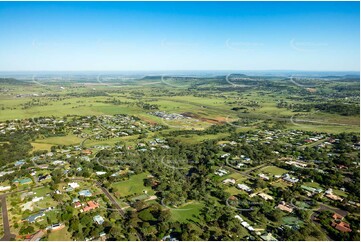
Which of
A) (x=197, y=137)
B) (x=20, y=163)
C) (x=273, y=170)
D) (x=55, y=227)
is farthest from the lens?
(x=197, y=137)

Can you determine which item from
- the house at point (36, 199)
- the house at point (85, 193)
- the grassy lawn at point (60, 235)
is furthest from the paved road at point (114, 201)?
the house at point (36, 199)

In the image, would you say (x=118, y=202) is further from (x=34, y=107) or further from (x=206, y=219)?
(x=34, y=107)

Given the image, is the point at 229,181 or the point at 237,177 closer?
the point at 229,181

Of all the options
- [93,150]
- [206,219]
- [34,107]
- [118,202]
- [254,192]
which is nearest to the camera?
[206,219]

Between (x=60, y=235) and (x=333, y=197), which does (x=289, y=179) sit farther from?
(x=60, y=235)

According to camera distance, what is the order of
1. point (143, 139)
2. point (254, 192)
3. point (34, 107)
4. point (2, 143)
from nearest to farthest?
point (254, 192), point (2, 143), point (143, 139), point (34, 107)

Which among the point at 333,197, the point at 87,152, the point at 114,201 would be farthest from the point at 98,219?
the point at 333,197

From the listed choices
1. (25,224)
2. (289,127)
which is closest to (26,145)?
(25,224)
